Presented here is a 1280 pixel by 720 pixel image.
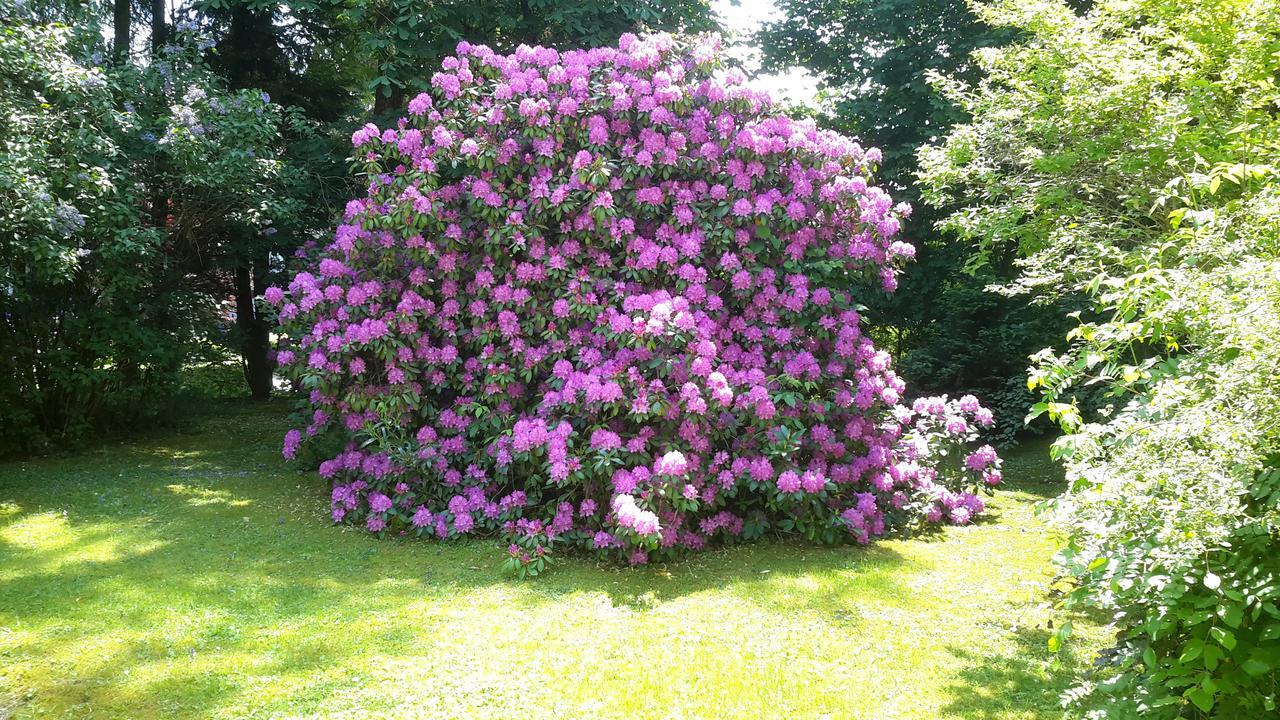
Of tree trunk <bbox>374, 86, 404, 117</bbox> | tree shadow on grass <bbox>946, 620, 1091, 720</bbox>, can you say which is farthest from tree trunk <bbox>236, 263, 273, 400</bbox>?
tree shadow on grass <bbox>946, 620, 1091, 720</bbox>

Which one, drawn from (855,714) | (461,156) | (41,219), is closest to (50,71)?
(41,219)

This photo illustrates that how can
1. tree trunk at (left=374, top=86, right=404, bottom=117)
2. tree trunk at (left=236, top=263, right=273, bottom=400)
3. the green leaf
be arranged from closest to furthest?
the green leaf, tree trunk at (left=374, top=86, right=404, bottom=117), tree trunk at (left=236, top=263, right=273, bottom=400)

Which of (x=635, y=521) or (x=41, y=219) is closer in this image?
(x=635, y=521)

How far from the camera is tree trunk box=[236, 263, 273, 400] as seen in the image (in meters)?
10.7

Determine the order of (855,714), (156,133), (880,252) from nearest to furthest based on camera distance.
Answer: (855,714), (880,252), (156,133)

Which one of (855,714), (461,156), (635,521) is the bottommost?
(855,714)

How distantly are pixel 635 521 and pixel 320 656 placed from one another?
1795 millimetres

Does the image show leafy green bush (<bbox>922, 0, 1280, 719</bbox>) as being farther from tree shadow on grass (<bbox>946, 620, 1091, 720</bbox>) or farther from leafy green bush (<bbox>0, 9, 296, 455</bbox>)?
leafy green bush (<bbox>0, 9, 296, 455</bbox>)

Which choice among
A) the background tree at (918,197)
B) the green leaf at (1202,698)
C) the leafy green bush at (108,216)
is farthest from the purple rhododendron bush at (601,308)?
the background tree at (918,197)

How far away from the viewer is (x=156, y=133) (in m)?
7.75

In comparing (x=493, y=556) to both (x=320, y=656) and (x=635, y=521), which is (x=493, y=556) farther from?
(x=320, y=656)

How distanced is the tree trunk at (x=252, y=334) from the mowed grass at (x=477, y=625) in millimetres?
4643

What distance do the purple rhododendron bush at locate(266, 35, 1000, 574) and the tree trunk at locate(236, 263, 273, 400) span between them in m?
4.39

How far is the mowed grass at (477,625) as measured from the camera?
346cm
